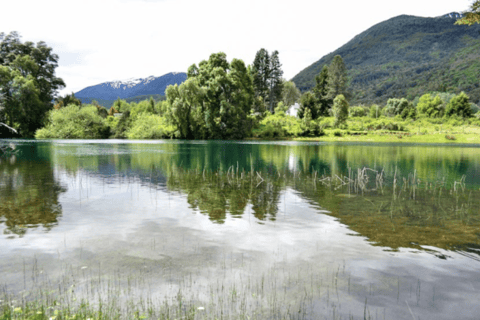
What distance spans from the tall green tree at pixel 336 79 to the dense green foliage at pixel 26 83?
100479 millimetres

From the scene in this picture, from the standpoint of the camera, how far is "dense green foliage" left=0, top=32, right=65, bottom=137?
91312 mm

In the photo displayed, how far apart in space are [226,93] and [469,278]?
94894 mm

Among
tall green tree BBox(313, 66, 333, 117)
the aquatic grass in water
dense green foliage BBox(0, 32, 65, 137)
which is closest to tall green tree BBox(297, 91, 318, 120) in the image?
tall green tree BBox(313, 66, 333, 117)

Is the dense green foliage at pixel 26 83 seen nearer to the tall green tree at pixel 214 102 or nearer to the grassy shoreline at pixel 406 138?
the tall green tree at pixel 214 102

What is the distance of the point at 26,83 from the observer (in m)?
91.5

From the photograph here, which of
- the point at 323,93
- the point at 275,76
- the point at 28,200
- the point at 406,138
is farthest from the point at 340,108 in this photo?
the point at 28,200

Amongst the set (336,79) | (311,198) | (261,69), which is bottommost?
(311,198)

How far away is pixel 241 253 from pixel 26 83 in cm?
10515

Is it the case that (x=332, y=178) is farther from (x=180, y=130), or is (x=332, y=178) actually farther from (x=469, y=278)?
(x=180, y=130)

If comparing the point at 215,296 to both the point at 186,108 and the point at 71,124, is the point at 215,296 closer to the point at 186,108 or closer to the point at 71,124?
the point at 186,108

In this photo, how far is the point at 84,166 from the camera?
108ft

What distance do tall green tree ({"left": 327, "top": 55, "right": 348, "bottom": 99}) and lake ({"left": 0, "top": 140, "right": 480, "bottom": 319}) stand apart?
→ 111 meters

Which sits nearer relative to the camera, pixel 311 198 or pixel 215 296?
pixel 215 296

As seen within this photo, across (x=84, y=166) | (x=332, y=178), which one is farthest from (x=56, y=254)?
(x=84, y=166)
